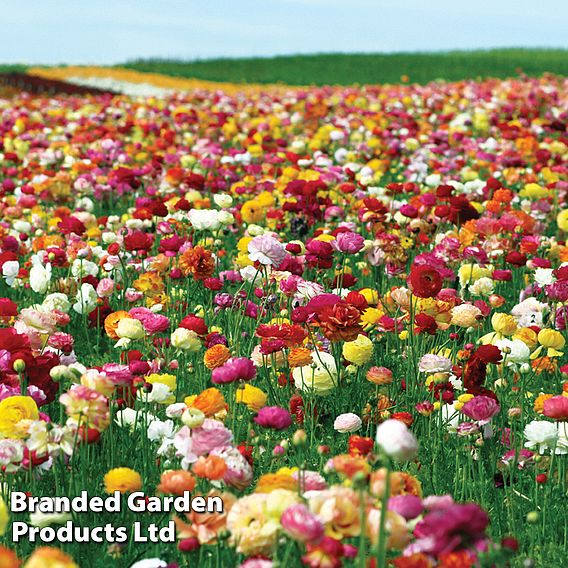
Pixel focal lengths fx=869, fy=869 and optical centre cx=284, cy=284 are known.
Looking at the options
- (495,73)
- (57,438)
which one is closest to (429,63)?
(495,73)

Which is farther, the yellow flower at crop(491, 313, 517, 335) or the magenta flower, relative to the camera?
the yellow flower at crop(491, 313, 517, 335)

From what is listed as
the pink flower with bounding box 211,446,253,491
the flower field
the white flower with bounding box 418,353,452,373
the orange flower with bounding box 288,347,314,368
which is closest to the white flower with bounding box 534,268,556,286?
the flower field

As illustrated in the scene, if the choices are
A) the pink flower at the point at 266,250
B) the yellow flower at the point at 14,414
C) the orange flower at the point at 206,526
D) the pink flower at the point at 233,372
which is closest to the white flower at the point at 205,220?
the pink flower at the point at 266,250

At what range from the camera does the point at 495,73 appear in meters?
26.2

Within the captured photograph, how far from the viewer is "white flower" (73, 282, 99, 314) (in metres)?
3.81

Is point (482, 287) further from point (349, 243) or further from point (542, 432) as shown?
point (542, 432)

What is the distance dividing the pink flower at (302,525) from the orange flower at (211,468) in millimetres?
359

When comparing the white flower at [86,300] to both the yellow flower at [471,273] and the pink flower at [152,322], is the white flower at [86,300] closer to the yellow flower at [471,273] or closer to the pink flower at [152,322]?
the pink flower at [152,322]

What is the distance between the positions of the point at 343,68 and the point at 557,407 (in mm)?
27497

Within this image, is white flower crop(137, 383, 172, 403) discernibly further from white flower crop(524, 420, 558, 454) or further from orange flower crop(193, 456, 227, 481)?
white flower crop(524, 420, 558, 454)

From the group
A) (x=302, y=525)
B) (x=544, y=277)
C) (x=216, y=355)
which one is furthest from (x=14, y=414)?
(x=544, y=277)

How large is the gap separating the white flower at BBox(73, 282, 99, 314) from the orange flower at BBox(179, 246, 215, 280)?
0.60 meters

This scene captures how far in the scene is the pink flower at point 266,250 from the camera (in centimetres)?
→ 322

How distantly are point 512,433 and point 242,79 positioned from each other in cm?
2496
